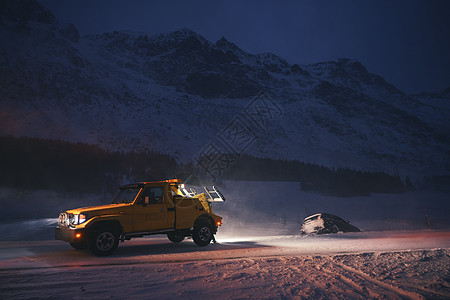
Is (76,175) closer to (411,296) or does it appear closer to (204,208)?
(204,208)

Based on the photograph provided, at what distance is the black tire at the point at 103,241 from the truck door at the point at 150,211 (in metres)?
0.67

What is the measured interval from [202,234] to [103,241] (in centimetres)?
360

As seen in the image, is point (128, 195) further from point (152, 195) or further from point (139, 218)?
point (139, 218)

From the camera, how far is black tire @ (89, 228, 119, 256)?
9116 millimetres

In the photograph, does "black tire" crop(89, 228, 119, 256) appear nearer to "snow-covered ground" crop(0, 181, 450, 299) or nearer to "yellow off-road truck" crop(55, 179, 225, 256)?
"yellow off-road truck" crop(55, 179, 225, 256)

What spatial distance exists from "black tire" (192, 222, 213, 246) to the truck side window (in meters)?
1.84

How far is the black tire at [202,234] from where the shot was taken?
11.5 meters

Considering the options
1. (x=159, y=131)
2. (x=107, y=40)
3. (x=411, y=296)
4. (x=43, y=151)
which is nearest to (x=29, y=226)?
(x=411, y=296)

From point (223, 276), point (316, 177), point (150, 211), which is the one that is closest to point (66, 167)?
point (150, 211)

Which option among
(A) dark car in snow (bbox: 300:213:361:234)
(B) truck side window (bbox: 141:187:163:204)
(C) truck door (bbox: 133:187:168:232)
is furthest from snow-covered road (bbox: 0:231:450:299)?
(A) dark car in snow (bbox: 300:213:361:234)

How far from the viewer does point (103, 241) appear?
368 inches

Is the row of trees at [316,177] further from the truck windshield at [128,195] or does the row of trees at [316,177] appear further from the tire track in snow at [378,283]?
the tire track in snow at [378,283]

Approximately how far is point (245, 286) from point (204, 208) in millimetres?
6174

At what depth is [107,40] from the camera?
13038 centimetres
